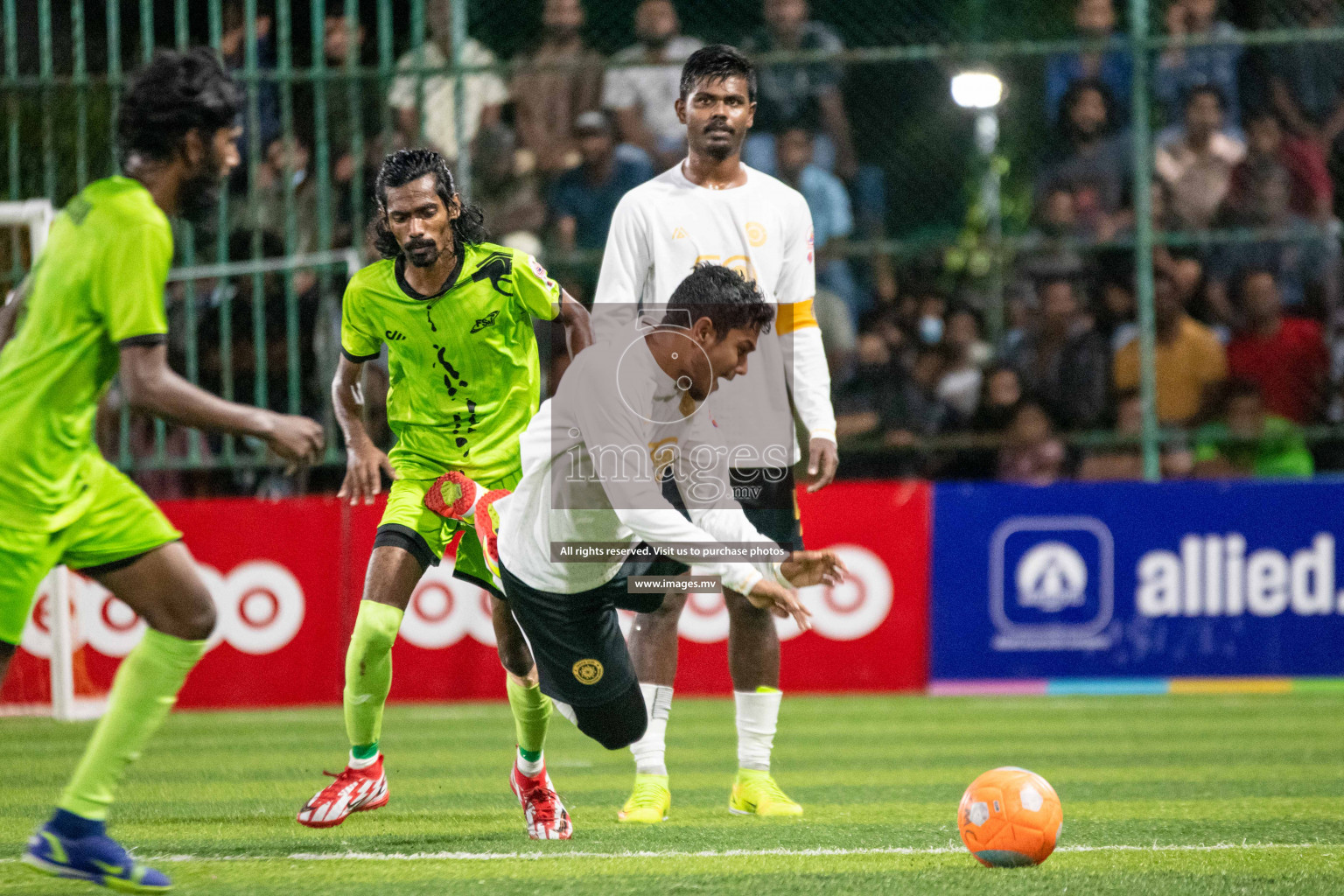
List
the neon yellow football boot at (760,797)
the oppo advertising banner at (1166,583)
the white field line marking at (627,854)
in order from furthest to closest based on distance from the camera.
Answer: the oppo advertising banner at (1166,583) < the neon yellow football boot at (760,797) < the white field line marking at (627,854)

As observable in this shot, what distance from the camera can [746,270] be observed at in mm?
5711

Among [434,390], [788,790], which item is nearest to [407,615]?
[788,790]

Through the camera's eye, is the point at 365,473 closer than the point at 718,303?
No

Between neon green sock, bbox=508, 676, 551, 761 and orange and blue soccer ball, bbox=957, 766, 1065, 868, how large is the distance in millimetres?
1569

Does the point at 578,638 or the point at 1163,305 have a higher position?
the point at 1163,305

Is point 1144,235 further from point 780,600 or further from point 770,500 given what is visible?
point 780,600

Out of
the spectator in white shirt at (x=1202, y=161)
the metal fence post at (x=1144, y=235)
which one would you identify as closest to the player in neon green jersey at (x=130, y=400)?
the metal fence post at (x=1144, y=235)

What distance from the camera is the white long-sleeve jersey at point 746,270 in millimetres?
5711

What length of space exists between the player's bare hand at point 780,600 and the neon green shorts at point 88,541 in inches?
56.5

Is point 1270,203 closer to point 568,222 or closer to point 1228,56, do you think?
point 1228,56

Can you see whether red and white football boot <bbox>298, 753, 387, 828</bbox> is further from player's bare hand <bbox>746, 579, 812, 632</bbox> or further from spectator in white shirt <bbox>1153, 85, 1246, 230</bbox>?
spectator in white shirt <bbox>1153, 85, 1246, 230</bbox>

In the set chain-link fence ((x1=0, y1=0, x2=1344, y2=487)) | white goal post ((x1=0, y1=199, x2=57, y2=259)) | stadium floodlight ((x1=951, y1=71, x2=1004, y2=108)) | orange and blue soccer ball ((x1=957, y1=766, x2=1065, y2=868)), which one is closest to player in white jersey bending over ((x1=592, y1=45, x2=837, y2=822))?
orange and blue soccer ball ((x1=957, y1=766, x2=1065, y2=868))

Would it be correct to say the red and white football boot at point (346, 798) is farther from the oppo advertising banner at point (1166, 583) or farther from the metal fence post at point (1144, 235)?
the metal fence post at point (1144, 235)

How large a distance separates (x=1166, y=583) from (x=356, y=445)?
21.1 feet
